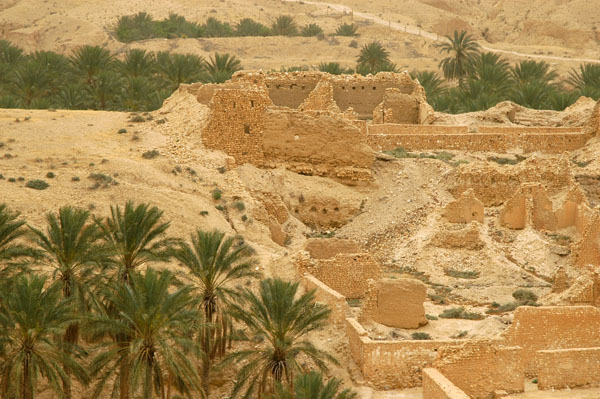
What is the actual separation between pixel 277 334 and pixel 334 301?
9.02 feet

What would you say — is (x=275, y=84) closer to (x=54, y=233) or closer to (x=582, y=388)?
(x=54, y=233)

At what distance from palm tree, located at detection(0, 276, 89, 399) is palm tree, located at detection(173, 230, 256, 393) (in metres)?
3.98

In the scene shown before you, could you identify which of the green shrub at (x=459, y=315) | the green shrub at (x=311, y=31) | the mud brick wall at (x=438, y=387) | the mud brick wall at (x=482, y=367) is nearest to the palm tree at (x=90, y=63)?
the green shrub at (x=459, y=315)

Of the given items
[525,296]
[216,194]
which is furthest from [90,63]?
[525,296]

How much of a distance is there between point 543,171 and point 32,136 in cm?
1777

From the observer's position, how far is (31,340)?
2456 centimetres

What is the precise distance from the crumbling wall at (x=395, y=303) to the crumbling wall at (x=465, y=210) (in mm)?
8814

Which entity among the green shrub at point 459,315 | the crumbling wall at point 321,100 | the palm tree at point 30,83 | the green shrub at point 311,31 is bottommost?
the green shrub at point 459,315

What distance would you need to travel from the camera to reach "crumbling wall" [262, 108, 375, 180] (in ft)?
137

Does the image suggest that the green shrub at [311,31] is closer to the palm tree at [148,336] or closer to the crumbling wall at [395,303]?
the crumbling wall at [395,303]

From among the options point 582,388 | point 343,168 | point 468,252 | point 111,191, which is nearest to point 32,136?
point 111,191

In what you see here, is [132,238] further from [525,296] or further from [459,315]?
[525,296]

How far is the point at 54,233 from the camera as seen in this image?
90.2 feet

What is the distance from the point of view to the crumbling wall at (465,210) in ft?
126
